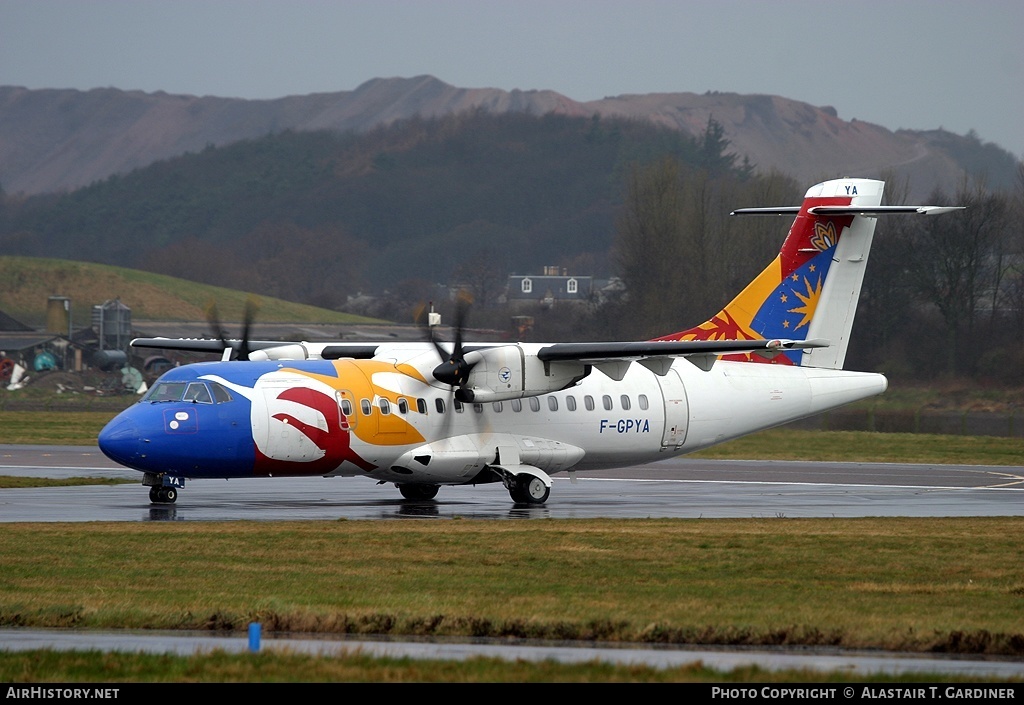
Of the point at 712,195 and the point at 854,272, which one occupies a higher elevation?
the point at 712,195

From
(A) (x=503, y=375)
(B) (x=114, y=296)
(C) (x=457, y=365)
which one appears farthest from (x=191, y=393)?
(B) (x=114, y=296)

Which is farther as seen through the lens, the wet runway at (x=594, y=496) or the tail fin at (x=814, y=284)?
the tail fin at (x=814, y=284)

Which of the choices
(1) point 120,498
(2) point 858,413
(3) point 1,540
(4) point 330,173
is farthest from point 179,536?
(4) point 330,173

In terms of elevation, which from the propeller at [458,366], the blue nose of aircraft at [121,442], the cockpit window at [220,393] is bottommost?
the blue nose of aircraft at [121,442]

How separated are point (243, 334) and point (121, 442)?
18.9 ft

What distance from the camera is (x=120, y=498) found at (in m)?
25.3

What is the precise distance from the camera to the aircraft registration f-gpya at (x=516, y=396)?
2341 cm

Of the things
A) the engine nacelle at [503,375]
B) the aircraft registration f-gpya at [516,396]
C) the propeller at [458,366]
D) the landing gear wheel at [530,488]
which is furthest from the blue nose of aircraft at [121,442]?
the landing gear wheel at [530,488]

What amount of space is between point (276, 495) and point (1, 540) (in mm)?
9610

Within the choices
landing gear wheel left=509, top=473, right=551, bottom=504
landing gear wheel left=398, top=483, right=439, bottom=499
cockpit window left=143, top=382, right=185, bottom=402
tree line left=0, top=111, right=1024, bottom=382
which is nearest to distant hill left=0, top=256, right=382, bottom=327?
tree line left=0, top=111, right=1024, bottom=382

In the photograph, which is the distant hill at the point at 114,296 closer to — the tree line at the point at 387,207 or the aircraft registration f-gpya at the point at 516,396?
the tree line at the point at 387,207

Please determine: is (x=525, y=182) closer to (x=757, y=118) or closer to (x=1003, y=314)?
(x=757, y=118)

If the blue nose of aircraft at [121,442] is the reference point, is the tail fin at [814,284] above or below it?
above

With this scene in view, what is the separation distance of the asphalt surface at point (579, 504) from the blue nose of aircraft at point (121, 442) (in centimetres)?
96
